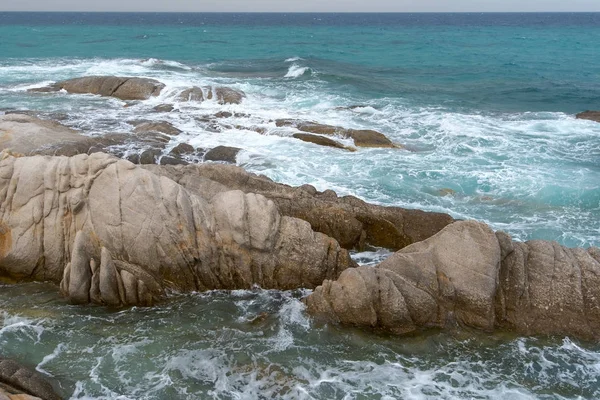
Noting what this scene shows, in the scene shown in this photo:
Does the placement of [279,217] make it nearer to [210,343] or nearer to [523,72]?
[210,343]

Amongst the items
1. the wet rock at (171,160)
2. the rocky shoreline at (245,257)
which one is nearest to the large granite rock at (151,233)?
the rocky shoreline at (245,257)

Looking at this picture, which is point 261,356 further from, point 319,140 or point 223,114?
point 223,114

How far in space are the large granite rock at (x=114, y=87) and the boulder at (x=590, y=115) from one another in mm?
25450

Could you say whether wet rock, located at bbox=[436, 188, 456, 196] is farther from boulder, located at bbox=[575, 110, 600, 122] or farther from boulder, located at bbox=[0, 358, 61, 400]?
boulder, located at bbox=[575, 110, 600, 122]

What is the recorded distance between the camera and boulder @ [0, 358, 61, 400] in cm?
963

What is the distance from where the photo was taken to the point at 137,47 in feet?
217

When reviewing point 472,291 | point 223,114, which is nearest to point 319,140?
point 223,114

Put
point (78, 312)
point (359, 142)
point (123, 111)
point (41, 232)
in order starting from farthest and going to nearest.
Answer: point (123, 111) < point (359, 142) < point (41, 232) < point (78, 312)

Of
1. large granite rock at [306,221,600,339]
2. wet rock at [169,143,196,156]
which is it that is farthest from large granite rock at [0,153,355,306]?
wet rock at [169,143,196,156]

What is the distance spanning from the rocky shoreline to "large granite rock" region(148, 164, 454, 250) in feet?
0.32

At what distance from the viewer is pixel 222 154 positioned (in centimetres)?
2277

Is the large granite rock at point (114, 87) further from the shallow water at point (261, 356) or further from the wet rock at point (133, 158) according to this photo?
the shallow water at point (261, 356)

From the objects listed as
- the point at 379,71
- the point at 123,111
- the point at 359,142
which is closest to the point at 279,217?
the point at 359,142

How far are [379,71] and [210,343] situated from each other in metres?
41.0
